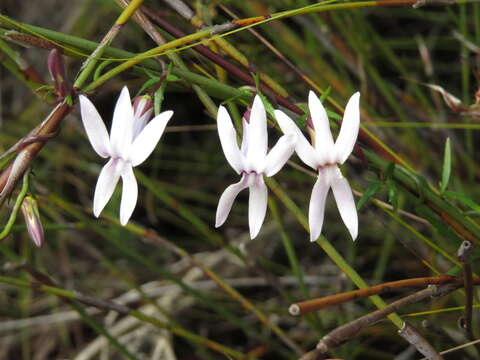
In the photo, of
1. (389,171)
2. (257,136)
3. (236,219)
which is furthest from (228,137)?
(236,219)

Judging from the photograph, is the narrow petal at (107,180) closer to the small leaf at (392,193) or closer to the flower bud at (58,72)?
the flower bud at (58,72)

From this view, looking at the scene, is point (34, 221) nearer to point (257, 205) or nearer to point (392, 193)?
point (257, 205)

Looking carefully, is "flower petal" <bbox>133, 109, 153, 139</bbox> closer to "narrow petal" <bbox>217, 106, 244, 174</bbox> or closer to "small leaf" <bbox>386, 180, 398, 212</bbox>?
"narrow petal" <bbox>217, 106, 244, 174</bbox>

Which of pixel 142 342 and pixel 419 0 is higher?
pixel 419 0

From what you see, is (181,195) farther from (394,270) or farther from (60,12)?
(60,12)

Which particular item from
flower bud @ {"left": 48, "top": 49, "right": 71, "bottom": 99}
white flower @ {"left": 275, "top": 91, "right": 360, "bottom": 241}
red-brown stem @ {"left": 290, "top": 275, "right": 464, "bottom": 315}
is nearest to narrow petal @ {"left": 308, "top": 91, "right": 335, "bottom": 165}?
white flower @ {"left": 275, "top": 91, "right": 360, "bottom": 241}

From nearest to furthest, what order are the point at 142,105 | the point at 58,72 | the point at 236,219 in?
the point at 58,72
the point at 142,105
the point at 236,219

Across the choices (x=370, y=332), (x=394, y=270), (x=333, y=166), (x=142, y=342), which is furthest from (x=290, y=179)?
(x=333, y=166)
